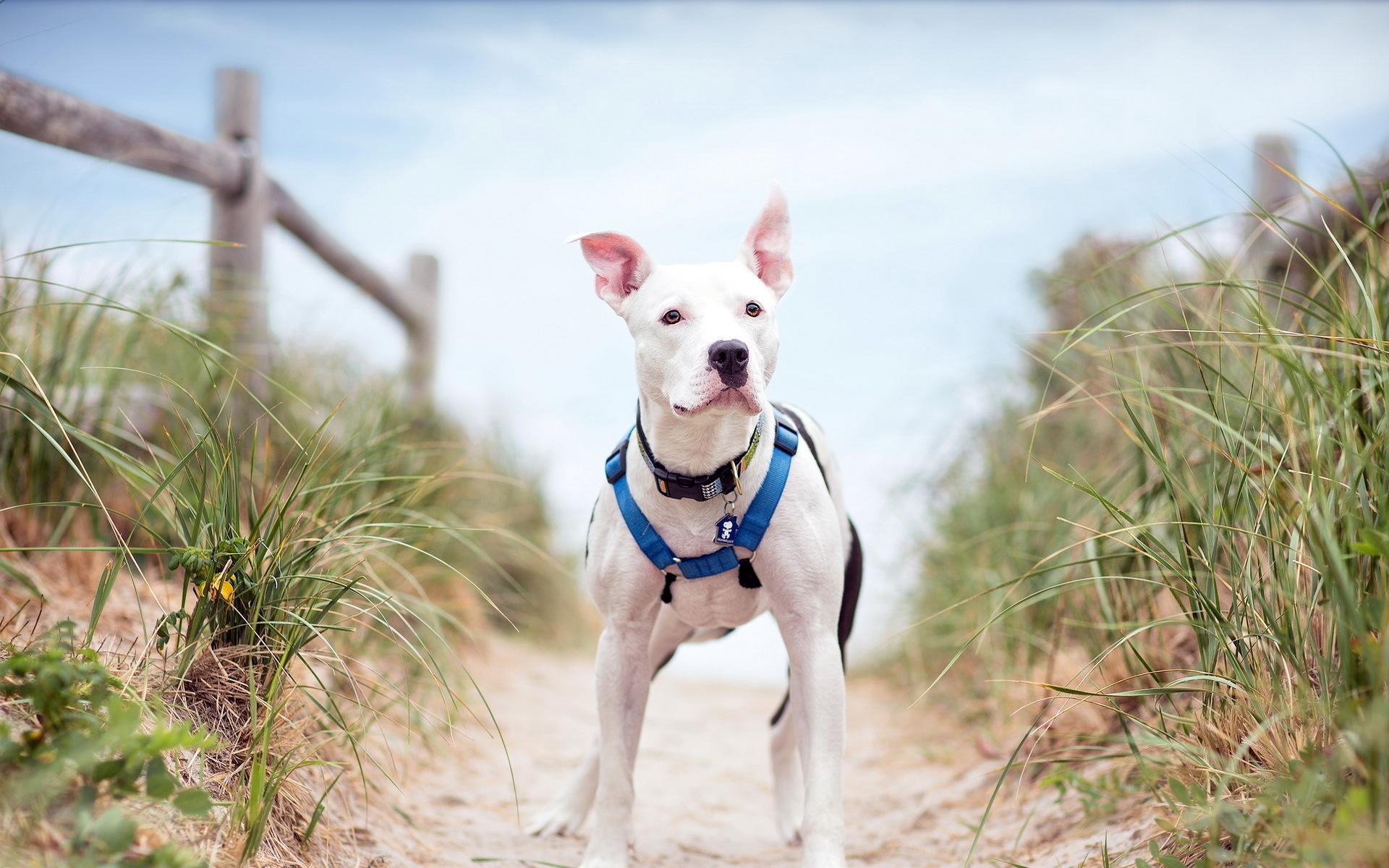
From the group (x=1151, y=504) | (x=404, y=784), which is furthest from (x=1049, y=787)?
(x=404, y=784)

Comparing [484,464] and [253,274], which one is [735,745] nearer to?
[484,464]

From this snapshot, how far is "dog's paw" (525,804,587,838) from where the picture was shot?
3383 millimetres

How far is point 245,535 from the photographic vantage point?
9.41 ft

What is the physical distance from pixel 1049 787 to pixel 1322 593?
1.48 metres

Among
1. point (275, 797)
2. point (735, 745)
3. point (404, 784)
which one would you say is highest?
point (275, 797)

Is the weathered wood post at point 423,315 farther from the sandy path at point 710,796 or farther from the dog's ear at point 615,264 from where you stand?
the dog's ear at point 615,264

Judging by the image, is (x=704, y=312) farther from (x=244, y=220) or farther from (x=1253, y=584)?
(x=244, y=220)

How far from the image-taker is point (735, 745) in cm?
549

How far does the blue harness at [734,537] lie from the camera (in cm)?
269

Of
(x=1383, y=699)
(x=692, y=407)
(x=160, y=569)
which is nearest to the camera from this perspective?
(x=1383, y=699)

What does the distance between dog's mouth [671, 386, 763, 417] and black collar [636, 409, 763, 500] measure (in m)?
0.23

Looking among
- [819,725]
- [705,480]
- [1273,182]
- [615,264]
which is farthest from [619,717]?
[1273,182]

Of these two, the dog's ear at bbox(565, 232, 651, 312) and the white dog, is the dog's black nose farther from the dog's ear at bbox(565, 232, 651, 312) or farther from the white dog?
the dog's ear at bbox(565, 232, 651, 312)

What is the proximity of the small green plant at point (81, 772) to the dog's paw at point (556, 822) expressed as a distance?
1593 mm
